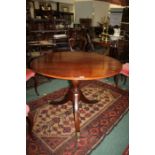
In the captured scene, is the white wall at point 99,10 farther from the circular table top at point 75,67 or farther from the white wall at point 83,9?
the circular table top at point 75,67

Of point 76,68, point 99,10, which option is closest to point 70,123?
point 76,68

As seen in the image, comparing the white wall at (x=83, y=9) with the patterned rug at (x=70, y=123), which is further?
the white wall at (x=83, y=9)

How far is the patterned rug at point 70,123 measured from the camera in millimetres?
1756

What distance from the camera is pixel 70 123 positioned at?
215cm

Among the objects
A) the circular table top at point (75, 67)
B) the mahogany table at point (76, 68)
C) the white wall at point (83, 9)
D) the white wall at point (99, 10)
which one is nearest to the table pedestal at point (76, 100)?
the mahogany table at point (76, 68)

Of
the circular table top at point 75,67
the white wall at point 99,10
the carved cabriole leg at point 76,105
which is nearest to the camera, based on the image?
the circular table top at point 75,67

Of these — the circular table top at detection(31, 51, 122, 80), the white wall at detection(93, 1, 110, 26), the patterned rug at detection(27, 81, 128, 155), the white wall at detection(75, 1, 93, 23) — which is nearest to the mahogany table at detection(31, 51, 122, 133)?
the circular table top at detection(31, 51, 122, 80)

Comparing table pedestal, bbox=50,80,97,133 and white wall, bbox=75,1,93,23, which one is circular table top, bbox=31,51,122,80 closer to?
table pedestal, bbox=50,80,97,133

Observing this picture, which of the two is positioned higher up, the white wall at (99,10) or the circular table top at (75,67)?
the white wall at (99,10)

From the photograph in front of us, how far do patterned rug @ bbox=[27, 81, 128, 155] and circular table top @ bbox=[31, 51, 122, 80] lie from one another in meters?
0.71

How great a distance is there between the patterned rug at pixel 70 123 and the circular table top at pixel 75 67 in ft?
2.34

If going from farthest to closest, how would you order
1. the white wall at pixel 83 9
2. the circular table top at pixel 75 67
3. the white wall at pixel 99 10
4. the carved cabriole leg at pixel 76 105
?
1. the white wall at pixel 99 10
2. the white wall at pixel 83 9
3. the carved cabriole leg at pixel 76 105
4. the circular table top at pixel 75 67

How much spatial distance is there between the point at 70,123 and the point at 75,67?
74 cm
